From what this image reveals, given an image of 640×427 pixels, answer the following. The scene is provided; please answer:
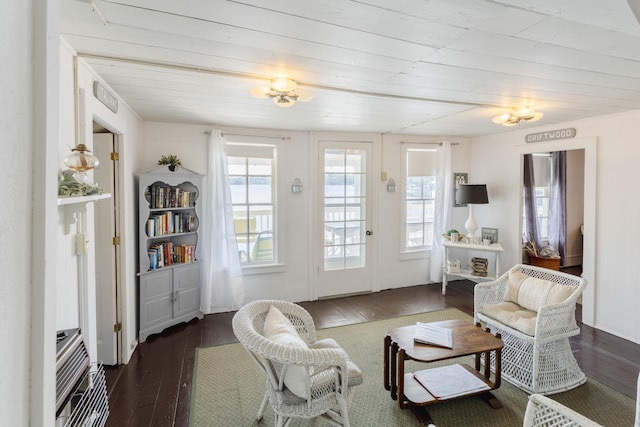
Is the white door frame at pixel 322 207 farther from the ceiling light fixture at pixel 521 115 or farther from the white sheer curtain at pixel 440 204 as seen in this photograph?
the ceiling light fixture at pixel 521 115

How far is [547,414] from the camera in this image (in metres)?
1.38

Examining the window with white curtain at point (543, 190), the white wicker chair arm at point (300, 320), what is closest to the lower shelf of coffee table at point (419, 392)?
the white wicker chair arm at point (300, 320)

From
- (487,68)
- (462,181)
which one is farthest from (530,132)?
(487,68)

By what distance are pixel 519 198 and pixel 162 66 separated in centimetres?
458

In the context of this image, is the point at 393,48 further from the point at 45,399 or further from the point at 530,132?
the point at 530,132

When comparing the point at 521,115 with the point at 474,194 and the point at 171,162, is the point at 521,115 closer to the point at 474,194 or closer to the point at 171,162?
the point at 474,194

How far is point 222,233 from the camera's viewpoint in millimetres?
4066

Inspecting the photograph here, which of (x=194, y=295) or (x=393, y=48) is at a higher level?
(x=393, y=48)

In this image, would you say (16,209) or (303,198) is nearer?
(16,209)

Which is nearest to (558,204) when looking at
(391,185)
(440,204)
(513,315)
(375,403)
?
(440,204)

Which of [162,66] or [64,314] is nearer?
[64,314]

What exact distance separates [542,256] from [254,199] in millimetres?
4902

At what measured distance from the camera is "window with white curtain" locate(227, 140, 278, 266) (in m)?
4.22

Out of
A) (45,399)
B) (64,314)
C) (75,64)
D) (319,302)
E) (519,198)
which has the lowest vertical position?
(319,302)
